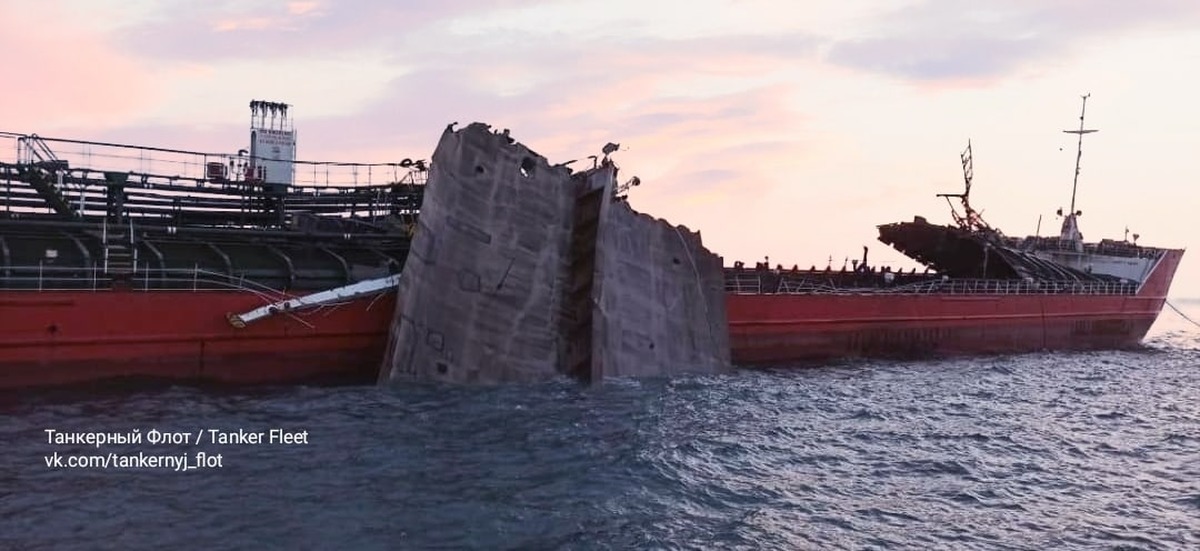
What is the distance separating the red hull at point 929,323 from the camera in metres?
29.8

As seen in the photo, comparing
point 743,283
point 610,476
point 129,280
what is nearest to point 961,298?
point 743,283

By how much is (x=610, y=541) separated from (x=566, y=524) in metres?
0.72

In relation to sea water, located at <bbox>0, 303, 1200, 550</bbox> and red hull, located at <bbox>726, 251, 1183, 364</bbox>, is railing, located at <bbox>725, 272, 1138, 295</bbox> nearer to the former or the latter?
red hull, located at <bbox>726, 251, 1183, 364</bbox>

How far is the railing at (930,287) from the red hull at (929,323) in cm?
71

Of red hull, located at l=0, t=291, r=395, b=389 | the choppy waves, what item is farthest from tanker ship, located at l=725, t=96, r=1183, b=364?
red hull, located at l=0, t=291, r=395, b=389

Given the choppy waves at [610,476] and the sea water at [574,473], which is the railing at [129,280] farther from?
the choppy waves at [610,476]

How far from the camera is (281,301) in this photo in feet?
64.5

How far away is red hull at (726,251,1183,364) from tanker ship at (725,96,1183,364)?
49mm

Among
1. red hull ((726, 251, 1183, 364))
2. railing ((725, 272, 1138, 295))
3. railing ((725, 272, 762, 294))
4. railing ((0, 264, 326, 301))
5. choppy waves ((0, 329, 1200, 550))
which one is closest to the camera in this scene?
choppy waves ((0, 329, 1200, 550))

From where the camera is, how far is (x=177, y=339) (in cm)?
1875

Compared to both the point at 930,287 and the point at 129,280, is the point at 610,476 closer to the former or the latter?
the point at 129,280

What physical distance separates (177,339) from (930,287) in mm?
30248

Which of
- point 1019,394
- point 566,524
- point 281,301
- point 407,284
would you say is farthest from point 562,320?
point 1019,394

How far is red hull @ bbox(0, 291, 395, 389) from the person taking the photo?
1742 centimetres
